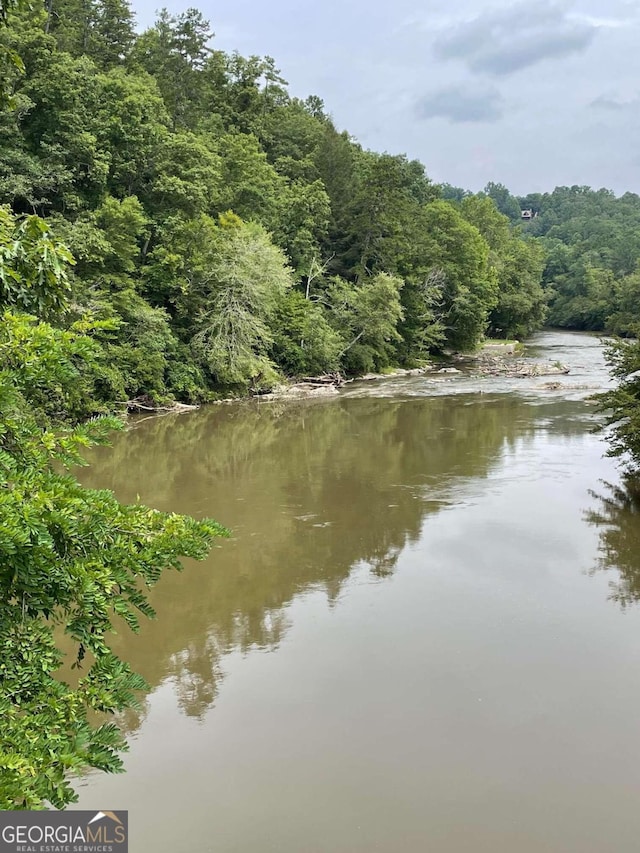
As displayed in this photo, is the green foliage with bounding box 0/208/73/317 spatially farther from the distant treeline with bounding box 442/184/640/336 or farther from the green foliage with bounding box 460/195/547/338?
the green foliage with bounding box 460/195/547/338

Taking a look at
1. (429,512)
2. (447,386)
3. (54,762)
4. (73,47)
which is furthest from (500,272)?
(54,762)

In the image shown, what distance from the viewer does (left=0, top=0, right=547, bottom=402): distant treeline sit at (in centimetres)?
2512

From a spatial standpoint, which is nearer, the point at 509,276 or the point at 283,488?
the point at 283,488

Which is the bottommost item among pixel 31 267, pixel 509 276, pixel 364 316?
pixel 31 267

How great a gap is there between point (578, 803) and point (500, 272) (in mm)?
53639

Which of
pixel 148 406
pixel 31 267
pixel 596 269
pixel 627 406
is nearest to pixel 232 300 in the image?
pixel 148 406

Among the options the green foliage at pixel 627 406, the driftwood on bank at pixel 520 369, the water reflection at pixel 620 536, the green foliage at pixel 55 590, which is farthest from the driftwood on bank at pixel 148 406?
the green foliage at pixel 55 590

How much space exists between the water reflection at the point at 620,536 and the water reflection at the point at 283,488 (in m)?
2.49

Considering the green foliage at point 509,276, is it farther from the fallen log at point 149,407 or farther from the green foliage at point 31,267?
the green foliage at point 31,267

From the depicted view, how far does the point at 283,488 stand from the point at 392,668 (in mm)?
8213

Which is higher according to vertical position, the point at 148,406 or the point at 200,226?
the point at 200,226

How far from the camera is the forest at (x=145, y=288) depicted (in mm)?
3084

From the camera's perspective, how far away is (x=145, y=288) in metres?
28.0

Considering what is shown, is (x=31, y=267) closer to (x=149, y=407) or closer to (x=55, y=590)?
(x=55, y=590)
